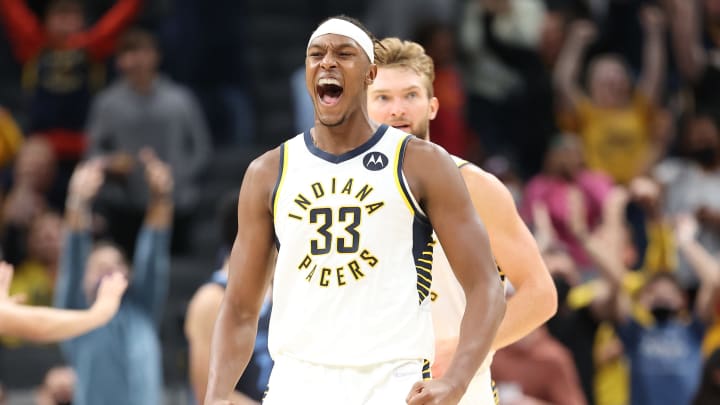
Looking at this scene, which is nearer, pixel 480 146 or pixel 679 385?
pixel 679 385

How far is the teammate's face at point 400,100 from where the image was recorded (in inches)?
227

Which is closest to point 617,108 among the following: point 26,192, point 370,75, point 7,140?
point 26,192

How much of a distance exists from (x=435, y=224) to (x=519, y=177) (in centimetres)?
825

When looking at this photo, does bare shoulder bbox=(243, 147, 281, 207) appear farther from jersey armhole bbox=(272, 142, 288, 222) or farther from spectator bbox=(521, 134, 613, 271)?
spectator bbox=(521, 134, 613, 271)

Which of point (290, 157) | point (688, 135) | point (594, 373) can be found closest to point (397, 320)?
point (290, 157)

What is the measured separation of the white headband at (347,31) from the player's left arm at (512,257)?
0.97 meters

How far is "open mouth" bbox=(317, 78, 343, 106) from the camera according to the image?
15.4 feet

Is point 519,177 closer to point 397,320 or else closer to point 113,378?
point 113,378

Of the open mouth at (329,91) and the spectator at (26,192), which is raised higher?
the open mouth at (329,91)

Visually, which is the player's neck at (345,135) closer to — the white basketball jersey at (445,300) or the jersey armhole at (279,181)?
the jersey armhole at (279,181)

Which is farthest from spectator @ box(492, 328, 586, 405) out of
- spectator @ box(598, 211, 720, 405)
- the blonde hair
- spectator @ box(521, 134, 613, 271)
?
the blonde hair

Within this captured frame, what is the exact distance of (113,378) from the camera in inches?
321

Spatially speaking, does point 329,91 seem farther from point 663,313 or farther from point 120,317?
point 663,313

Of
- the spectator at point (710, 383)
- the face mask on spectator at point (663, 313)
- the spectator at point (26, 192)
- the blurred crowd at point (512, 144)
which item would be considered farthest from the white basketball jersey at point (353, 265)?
the spectator at point (26, 192)
